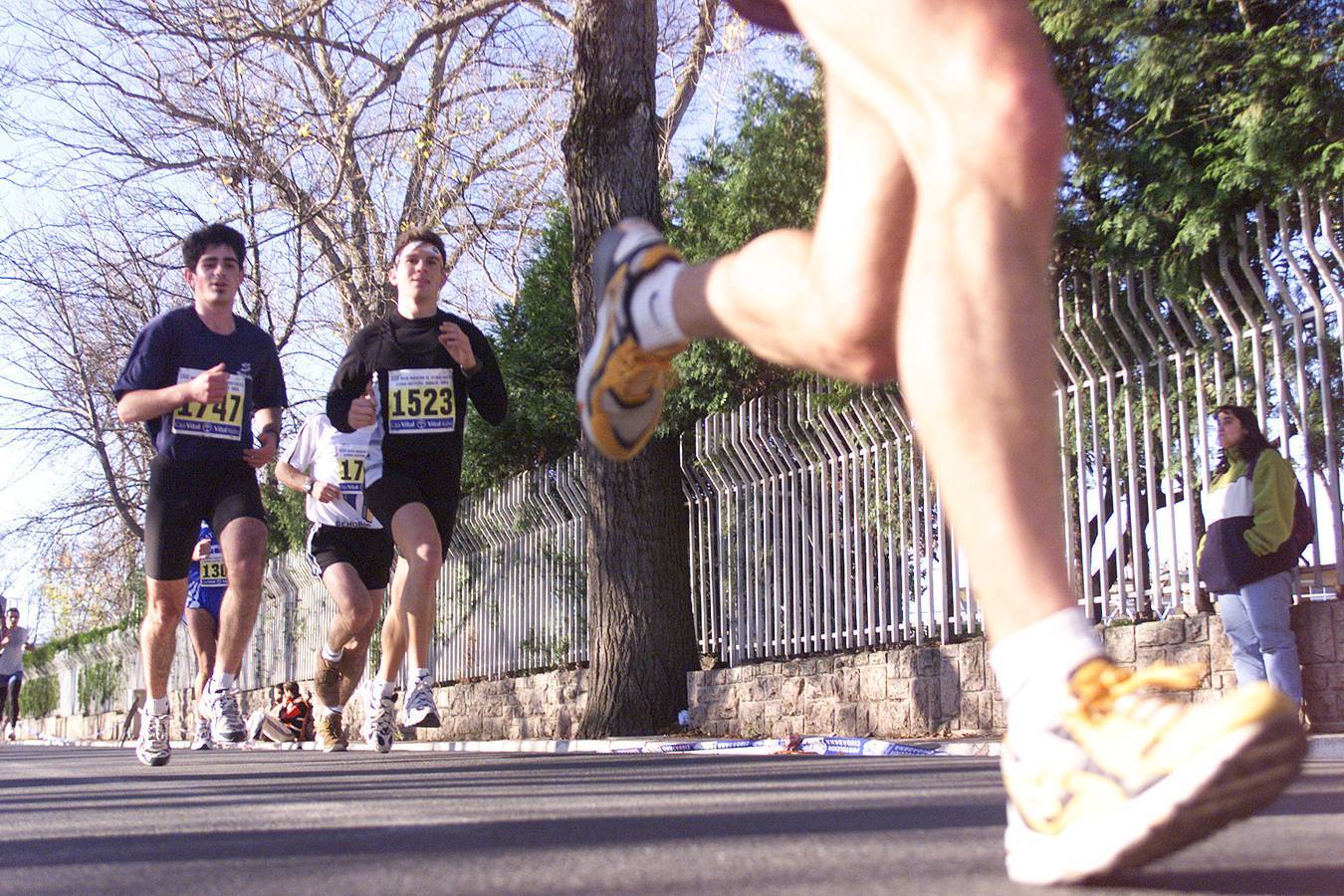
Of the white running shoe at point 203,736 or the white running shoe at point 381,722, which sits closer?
the white running shoe at point 381,722

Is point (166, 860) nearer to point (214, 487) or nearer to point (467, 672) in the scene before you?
point (214, 487)

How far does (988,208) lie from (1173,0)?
23.7 ft

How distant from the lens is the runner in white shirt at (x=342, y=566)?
8289mm

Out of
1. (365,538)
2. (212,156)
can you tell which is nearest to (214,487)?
(365,538)

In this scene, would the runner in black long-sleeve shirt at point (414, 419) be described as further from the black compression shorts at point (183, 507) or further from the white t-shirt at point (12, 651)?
the white t-shirt at point (12, 651)

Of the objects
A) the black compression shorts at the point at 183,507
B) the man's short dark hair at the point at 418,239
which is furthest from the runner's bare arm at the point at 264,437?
the man's short dark hair at the point at 418,239

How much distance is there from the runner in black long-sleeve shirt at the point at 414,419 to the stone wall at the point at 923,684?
3.18 meters

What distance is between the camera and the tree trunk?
32.9ft

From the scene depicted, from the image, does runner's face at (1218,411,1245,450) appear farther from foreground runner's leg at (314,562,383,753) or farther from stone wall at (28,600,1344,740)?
foreground runner's leg at (314,562,383,753)

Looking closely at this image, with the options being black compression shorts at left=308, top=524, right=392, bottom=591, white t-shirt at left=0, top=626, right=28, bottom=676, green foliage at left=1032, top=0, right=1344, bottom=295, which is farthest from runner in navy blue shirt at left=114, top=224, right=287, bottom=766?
white t-shirt at left=0, top=626, right=28, bottom=676

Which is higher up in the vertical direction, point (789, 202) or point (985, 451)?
point (789, 202)

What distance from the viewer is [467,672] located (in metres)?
15.4

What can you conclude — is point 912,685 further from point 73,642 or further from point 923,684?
point 73,642

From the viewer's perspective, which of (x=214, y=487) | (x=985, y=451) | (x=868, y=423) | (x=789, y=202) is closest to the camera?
(x=985, y=451)
